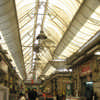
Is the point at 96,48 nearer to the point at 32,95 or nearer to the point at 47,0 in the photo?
the point at 47,0

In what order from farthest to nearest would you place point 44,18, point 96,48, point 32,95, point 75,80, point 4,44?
point 75,80, point 32,95, point 44,18, point 4,44, point 96,48

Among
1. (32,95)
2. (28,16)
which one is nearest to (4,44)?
(28,16)

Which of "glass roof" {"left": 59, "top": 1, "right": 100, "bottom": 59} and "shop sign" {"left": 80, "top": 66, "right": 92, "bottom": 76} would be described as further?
"shop sign" {"left": 80, "top": 66, "right": 92, "bottom": 76}

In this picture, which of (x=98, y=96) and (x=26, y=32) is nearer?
(x=98, y=96)

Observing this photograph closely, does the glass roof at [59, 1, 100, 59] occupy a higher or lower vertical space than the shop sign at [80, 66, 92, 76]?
higher

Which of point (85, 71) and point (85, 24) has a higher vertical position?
point (85, 24)

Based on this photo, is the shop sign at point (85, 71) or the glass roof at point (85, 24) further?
the shop sign at point (85, 71)

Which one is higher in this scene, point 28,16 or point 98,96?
point 28,16

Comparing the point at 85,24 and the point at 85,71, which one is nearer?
the point at 85,24

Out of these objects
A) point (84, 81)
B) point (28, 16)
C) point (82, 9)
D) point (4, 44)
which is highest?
point (28, 16)

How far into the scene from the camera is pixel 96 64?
13.0m

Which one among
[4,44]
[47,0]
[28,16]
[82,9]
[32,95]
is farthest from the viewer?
[32,95]

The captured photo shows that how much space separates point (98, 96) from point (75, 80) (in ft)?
23.2

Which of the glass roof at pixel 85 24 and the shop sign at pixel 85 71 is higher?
the glass roof at pixel 85 24
